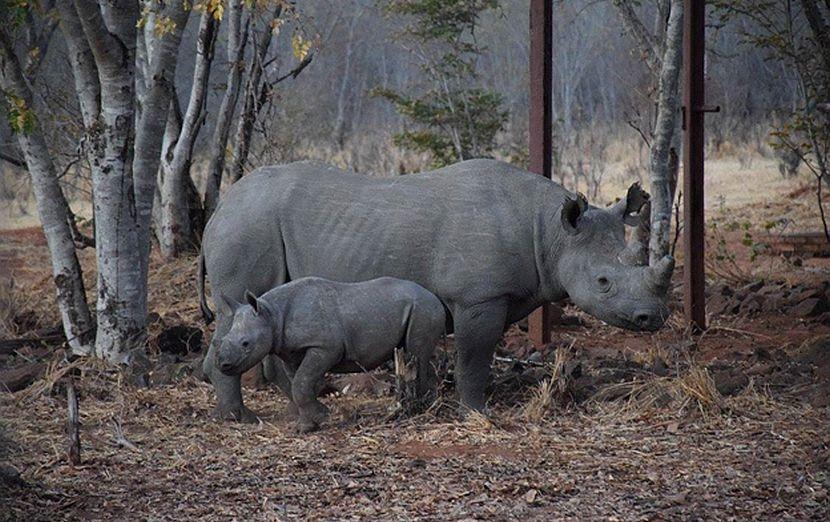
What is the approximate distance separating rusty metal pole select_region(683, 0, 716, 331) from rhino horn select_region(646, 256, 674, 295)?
287 centimetres

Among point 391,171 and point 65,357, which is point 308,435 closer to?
point 65,357

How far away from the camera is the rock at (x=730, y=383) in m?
7.61

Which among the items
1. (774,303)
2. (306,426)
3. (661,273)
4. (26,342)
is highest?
(661,273)

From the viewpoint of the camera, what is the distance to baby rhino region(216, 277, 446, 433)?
6.90 meters

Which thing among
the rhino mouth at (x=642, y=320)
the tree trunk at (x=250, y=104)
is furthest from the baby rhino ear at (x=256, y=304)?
the tree trunk at (x=250, y=104)

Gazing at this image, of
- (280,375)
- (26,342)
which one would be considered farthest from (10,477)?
(26,342)

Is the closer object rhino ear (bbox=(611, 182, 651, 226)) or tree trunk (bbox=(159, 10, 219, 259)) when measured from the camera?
rhino ear (bbox=(611, 182, 651, 226))

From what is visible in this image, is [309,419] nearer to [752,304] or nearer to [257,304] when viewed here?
[257,304]

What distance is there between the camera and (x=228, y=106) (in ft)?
47.1

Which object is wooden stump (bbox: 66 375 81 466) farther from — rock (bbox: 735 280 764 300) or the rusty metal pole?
rock (bbox: 735 280 764 300)

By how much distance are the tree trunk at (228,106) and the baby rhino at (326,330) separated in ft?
23.6

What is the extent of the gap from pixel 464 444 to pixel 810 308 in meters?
5.73

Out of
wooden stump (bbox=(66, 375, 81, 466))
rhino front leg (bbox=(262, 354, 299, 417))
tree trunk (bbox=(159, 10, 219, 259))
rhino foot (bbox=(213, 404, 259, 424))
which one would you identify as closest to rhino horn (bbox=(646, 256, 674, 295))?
rhino front leg (bbox=(262, 354, 299, 417))

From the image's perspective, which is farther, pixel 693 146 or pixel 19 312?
pixel 19 312
